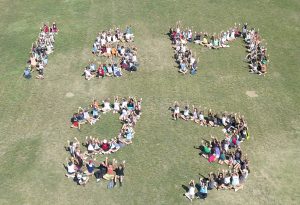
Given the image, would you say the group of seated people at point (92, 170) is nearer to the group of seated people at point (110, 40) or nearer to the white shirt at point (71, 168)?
the white shirt at point (71, 168)

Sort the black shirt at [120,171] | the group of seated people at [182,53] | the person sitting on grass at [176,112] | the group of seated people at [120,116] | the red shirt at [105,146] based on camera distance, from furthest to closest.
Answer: the group of seated people at [182,53] < the person sitting on grass at [176,112] < the group of seated people at [120,116] < the red shirt at [105,146] < the black shirt at [120,171]

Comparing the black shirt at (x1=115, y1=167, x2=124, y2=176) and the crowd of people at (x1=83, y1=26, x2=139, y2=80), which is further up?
the crowd of people at (x1=83, y1=26, x2=139, y2=80)

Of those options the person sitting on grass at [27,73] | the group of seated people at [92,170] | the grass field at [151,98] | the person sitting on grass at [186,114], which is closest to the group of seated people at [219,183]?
the grass field at [151,98]

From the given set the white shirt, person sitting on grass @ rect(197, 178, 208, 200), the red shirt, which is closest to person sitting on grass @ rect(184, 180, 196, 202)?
person sitting on grass @ rect(197, 178, 208, 200)

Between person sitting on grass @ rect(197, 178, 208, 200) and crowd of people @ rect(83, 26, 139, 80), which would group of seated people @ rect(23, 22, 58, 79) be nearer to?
crowd of people @ rect(83, 26, 139, 80)

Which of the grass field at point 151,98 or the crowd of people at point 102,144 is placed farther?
the crowd of people at point 102,144

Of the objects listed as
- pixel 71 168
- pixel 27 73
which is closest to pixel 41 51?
pixel 27 73

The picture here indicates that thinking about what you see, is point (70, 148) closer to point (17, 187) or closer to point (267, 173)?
point (17, 187)
